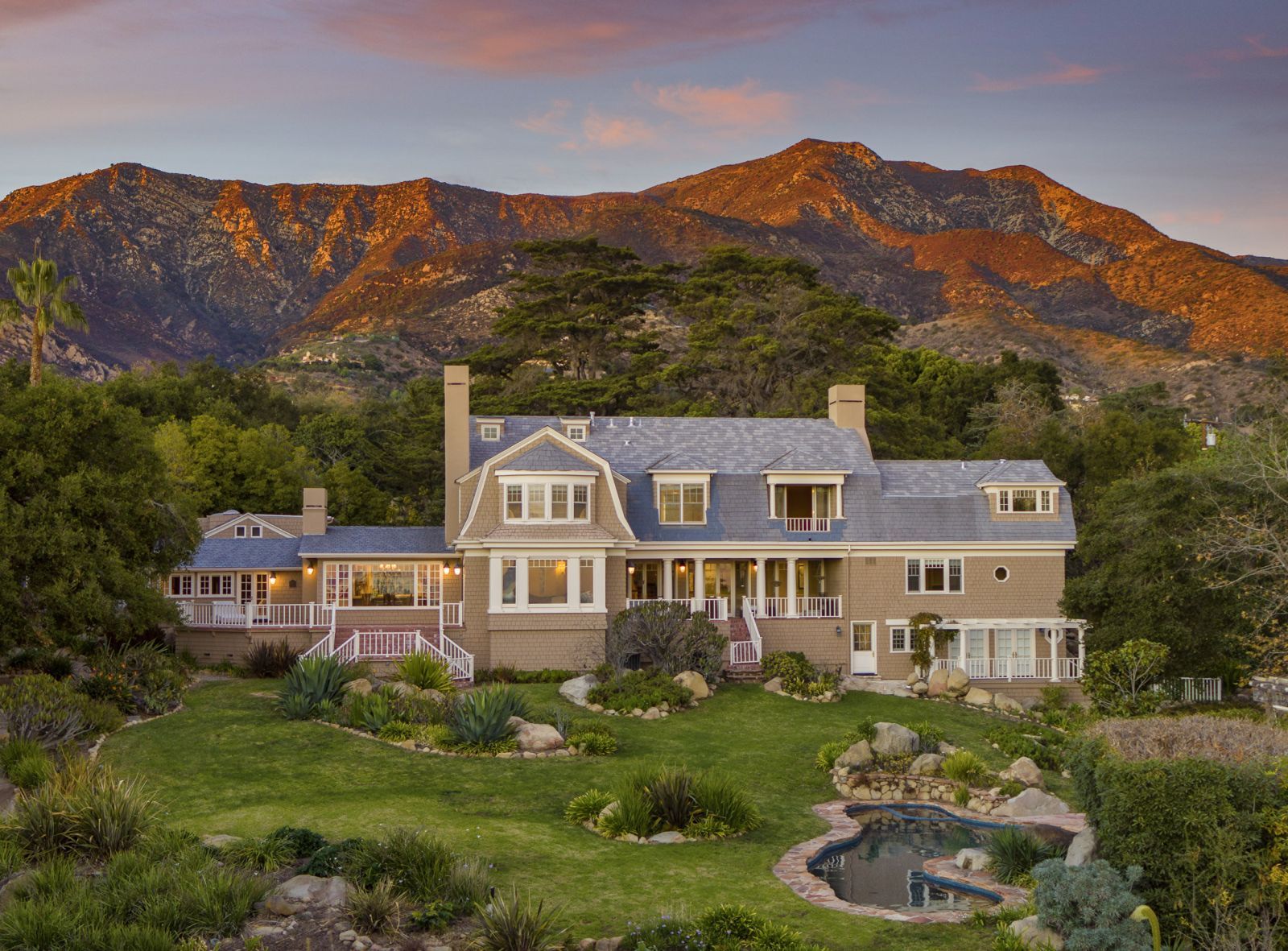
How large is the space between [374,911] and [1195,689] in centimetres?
2940

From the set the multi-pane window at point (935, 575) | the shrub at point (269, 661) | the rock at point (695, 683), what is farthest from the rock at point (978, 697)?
the shrub at point (269, 661)

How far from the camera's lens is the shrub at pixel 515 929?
1215 centimetres

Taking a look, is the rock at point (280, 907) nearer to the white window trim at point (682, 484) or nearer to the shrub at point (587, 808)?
the shrub at point (587, 808)

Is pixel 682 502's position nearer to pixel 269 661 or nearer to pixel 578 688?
pixel 578 688

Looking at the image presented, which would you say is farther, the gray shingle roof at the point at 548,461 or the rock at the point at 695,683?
the gray shingle roof at the point at 548,461

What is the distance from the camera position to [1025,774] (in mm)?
21406

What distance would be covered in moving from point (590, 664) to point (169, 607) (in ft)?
34.5

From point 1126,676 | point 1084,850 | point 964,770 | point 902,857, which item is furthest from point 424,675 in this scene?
point 1126,676

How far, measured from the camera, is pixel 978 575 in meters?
34.7


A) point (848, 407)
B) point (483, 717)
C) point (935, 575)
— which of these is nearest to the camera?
point (483, 717)

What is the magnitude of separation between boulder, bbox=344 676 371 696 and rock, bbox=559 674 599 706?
4.79 meters

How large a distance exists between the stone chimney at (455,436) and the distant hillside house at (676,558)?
61mm

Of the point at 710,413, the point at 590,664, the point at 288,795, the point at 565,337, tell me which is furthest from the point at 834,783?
the point at 565,337

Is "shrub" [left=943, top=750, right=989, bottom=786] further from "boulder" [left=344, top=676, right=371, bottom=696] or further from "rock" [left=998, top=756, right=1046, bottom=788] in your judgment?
"boulder" [left=344, top=676, right=371, bottom=696]
